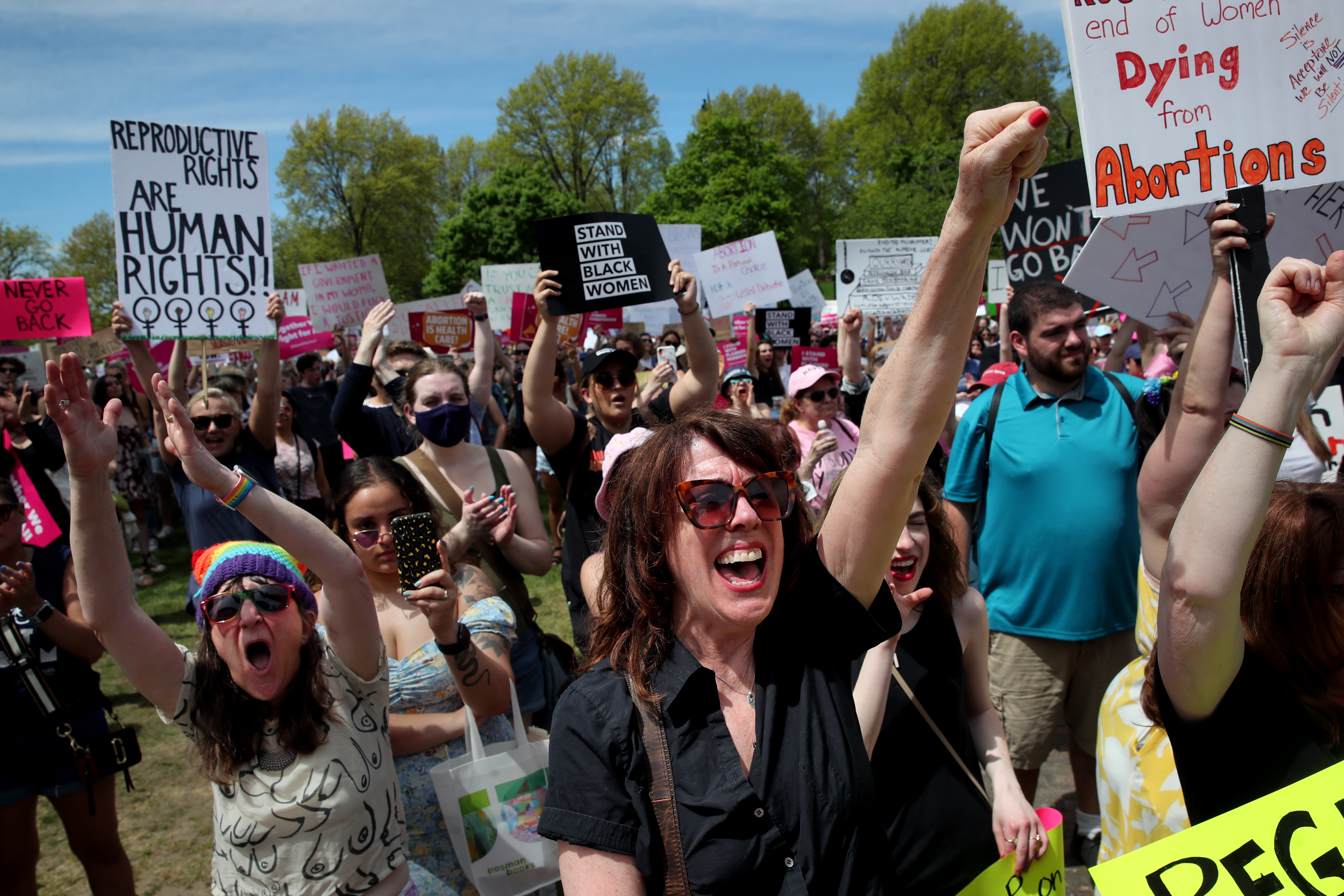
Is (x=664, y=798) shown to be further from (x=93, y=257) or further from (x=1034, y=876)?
(x=93, y=257)

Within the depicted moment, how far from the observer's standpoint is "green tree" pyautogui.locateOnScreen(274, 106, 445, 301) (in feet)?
142

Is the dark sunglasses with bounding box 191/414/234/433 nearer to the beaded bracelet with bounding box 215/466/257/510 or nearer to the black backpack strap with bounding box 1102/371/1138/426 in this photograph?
the beaded bracelet with bounding box 215/466/257/510

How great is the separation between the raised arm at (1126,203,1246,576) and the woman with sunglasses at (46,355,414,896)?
200 cm

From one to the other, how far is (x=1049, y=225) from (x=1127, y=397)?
188 cm

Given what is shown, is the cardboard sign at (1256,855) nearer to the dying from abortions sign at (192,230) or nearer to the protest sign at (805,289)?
the dying from abortions sign at (192,230)

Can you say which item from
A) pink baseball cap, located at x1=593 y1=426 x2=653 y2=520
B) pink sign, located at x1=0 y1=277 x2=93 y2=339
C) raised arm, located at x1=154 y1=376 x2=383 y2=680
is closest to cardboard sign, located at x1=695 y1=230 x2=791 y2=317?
pink sign, located at x1=0 y1=277 x2=93 y2=339

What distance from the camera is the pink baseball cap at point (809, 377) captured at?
4.75m

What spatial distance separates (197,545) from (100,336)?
7.44 m

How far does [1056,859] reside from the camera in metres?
2.05

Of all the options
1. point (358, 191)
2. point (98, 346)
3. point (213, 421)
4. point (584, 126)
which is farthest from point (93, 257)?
point (213, 421)

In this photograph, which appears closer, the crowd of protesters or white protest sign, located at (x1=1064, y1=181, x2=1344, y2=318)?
the crowd of protesters

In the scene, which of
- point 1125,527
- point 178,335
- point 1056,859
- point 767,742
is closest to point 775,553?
point 767,742

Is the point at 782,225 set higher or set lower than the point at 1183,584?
higher

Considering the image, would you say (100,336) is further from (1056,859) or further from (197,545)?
(1056,859)
